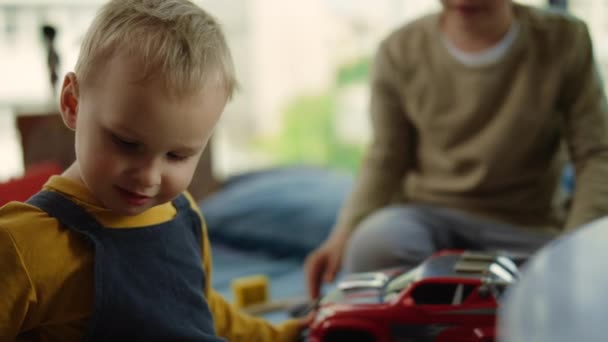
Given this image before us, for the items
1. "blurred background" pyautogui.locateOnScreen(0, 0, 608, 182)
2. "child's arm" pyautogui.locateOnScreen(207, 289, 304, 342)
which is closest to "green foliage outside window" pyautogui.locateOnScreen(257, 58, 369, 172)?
"blurred background" pyautogui.locateOnScreen(0, 0, 608, 182)

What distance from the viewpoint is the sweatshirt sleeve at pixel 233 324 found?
2.59 ft

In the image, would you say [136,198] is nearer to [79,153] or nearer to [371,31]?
[79,153]

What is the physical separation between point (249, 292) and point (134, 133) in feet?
2.38

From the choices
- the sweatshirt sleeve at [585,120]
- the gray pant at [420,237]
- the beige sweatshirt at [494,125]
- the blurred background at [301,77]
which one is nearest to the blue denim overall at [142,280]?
the gray pant at [420,237]

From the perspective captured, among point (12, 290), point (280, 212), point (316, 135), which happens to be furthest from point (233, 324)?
point (316, 135)

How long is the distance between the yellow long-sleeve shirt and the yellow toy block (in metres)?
0.60

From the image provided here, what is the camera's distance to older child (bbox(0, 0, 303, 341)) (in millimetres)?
593

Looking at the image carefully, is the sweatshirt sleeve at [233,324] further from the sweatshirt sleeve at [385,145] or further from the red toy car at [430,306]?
the sweatshirt sleeve at [385,145]

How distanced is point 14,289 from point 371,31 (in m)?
2.35

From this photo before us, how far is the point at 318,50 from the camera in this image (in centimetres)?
285

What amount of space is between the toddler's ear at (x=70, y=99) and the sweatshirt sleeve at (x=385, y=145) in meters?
0.63

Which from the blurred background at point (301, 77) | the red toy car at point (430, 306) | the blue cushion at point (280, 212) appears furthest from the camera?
the blurred background at point (301, 77)

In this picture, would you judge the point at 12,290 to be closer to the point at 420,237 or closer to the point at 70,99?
the point at 70,99

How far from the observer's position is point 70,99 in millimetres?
637
